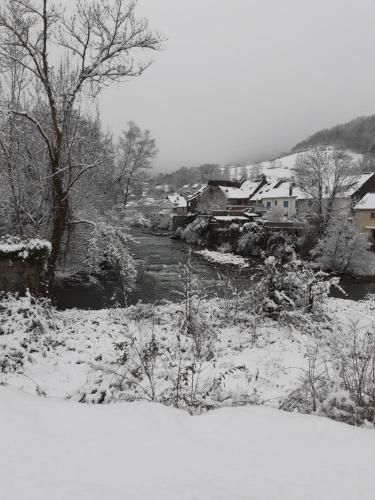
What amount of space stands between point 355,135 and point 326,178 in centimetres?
12518

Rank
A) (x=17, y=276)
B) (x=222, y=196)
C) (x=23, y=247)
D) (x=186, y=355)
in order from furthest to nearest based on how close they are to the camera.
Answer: (x=222, y=196)
(x=23, y=247)
(x=17, y=276)
(x=186, y=355)

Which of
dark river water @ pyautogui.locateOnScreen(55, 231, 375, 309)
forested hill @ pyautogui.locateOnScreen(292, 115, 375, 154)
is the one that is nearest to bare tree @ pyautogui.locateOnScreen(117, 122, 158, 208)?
dark river water @ pyautogui.locateOnScreen(55, 231, 375, 309)

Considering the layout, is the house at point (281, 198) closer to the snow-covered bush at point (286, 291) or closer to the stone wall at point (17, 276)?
the snow-covered bush at point (286, 291)

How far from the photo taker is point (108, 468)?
7.11 feet

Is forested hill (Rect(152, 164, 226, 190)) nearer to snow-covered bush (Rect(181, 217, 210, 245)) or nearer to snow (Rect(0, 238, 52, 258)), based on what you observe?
snow-covered bush (Rect(181, 217, 210, 245))

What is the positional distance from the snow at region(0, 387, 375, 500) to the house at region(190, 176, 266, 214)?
55.8m

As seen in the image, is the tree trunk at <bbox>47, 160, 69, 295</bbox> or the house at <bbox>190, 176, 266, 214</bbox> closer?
the tree trunk at <bbox>47, 160, 69, 295</bbox>

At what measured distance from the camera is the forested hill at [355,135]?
11934 cm

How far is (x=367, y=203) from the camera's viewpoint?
3788 cm

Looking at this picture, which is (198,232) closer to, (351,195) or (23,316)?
(351,195)

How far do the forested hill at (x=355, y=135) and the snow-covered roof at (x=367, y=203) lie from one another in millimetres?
87036

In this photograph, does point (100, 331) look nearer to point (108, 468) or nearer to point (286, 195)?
point (108, 468)

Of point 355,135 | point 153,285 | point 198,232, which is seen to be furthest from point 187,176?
point 153,285

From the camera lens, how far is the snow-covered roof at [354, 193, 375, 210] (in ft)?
122
